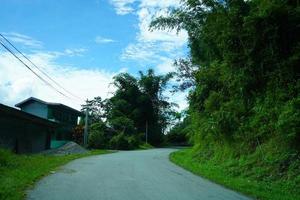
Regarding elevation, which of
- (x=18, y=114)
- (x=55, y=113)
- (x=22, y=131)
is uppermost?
(x=55, y=113)

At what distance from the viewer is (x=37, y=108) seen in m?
55.4

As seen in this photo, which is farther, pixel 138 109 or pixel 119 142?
pixel 138 109

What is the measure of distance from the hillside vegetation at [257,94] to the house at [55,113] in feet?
101

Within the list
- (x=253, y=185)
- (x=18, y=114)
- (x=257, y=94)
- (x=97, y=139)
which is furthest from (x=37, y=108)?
(x=253, y=185)

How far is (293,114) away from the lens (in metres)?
15.8

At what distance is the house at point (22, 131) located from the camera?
105 feet

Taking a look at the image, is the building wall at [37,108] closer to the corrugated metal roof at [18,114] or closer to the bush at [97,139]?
the bush at [97,139]

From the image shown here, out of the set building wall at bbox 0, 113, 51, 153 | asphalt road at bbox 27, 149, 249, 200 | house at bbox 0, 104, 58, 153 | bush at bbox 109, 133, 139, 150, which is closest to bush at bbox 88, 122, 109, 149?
bush at bbox 109, 133, 139, 150

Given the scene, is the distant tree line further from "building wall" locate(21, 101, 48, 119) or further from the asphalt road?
"building wall" locate(21, 101, 48, 119)

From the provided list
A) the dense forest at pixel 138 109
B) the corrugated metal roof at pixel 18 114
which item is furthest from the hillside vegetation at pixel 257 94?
the dense forest at pixel 138 109

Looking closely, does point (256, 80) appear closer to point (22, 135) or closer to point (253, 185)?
point (253, 185)

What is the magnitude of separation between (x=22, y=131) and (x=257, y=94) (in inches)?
874

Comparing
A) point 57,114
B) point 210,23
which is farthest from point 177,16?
point 57,114

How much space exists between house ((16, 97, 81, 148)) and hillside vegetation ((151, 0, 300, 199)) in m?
30.8
